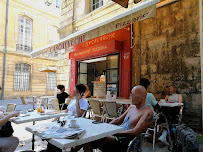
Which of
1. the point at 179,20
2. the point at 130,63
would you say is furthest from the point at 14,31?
the point at 179,20

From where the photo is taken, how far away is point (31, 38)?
17.7 m

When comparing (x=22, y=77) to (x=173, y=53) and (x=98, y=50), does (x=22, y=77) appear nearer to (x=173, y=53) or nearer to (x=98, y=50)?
(x=98, y=50)

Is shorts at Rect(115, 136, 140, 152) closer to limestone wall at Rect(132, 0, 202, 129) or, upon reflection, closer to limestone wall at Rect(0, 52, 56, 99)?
limestone wall at Rect(132, 0, 202, 129)

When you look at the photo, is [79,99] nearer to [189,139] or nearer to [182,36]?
[189,139]

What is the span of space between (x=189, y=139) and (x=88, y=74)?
8.19 m

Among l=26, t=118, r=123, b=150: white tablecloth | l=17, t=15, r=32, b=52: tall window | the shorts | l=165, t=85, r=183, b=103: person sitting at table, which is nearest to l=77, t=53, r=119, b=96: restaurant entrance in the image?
l=165, t=85, r=183, b=103: person sitting at table

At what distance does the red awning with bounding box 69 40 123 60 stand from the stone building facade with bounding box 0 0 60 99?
9.42 m

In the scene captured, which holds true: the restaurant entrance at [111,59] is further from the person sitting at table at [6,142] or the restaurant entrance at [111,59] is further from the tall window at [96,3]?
the person sitting at table at [6,142]

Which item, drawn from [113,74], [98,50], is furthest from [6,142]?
[98,50]

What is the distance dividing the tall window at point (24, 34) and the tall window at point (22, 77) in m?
1.75

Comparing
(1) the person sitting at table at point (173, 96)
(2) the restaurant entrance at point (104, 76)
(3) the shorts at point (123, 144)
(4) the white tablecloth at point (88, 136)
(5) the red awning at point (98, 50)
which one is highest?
(5) the red awning at point (98, 50)

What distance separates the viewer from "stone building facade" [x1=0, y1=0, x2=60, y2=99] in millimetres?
15711

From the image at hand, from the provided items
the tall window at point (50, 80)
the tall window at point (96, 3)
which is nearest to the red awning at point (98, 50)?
the tall window at point (96, 3)

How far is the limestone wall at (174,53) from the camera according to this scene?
5.07m
